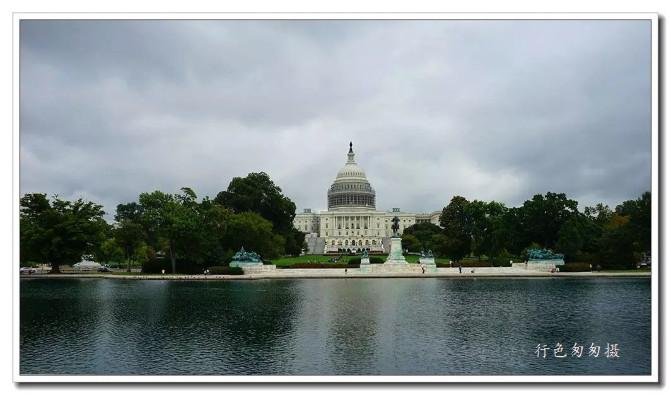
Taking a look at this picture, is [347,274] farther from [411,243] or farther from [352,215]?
[352,215]

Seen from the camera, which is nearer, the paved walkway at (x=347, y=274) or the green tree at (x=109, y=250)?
the paved walkway at (x=347, y=274)

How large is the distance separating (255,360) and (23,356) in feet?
19.7

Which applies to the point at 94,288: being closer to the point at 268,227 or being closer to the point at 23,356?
the point at 23,356

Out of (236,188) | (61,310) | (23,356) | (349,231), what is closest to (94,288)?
(61,310)

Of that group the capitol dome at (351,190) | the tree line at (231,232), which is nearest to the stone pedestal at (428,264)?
the tree line at (231,232)

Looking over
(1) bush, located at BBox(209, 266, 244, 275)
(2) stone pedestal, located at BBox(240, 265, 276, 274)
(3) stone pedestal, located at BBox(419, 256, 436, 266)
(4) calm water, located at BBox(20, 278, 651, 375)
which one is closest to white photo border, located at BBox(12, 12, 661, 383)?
(4) calm water, located at BBox(20, 278, 651, 375)

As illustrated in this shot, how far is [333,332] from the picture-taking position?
17469 mm

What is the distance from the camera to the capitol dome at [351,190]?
135 meters

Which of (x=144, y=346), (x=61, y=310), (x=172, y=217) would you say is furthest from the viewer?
(x=172, y=217)

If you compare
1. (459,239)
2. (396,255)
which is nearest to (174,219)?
(396,255)

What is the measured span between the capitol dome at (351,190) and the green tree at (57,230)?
90432mm

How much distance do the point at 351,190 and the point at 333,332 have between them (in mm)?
117095

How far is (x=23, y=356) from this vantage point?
15.1 metres
